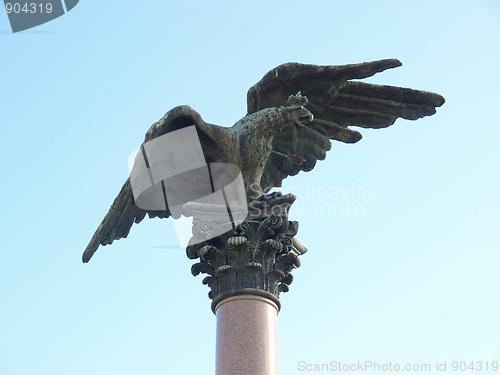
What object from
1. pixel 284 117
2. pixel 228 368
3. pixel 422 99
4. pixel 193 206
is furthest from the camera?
pixel 422 99

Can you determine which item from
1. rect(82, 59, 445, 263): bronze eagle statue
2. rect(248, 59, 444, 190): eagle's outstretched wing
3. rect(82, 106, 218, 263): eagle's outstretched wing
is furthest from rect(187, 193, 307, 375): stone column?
rect(248, 59, 444, 190): eagle's outstretched wing

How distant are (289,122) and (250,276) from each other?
2.60m

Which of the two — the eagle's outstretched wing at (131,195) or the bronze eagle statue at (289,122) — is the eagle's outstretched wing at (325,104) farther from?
the eagle's outstretched wing at (131,195)

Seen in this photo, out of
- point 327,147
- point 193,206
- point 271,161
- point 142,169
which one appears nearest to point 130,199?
point 142,169

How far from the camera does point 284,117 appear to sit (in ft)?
39.2

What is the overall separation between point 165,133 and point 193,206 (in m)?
1.28

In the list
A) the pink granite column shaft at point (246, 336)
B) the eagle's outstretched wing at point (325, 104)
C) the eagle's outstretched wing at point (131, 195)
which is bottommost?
the pink granite column shaft at point (246, 336)

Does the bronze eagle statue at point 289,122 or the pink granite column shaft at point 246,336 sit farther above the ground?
the bronze eagle statue at point 289,122

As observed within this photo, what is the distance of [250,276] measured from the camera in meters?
10.6

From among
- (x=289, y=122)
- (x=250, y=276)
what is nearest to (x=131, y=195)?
(x=250, y=276)

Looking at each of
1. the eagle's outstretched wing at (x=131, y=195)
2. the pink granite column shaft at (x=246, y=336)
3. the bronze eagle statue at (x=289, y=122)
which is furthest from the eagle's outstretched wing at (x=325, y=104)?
the pink granite column shaft at (x=246, y=336)

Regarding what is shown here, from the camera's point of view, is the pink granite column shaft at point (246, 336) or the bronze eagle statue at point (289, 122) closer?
the pink granite column shaft at point (246, 336)

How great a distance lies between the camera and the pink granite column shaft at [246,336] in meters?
9.69

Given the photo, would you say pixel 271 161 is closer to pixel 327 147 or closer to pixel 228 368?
pixel 327 147
